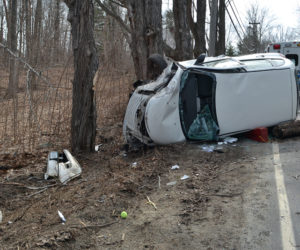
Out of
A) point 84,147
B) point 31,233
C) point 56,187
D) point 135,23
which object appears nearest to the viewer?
point 31,233

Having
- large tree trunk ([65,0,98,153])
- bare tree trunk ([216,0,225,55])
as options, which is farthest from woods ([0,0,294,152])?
bare tree trunk ([216,0,225,55])

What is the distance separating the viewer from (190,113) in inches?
268

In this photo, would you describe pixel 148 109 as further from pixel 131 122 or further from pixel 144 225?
pixel 144 225

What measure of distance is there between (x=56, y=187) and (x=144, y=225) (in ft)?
6.40

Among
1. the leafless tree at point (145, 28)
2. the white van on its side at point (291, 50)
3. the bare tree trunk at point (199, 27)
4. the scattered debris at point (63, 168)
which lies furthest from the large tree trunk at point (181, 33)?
the scattered debris at point (63, 168)

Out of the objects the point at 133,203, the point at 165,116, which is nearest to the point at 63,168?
the point at 133,203

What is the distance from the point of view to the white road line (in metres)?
3.47

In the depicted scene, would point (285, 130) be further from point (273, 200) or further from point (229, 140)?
point (273, 200)

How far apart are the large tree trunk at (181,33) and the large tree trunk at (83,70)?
20.9 ft

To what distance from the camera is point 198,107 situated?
688 centimetres

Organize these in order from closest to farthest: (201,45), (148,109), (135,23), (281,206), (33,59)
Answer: (281,206), (148,109), (33,59), (135,23), (201,45)

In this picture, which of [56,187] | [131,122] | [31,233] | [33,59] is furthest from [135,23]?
[31,233]

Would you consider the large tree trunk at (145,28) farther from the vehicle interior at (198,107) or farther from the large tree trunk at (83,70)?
the large tree trunk at (83,70)

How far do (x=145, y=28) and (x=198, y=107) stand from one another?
377 centimetres
